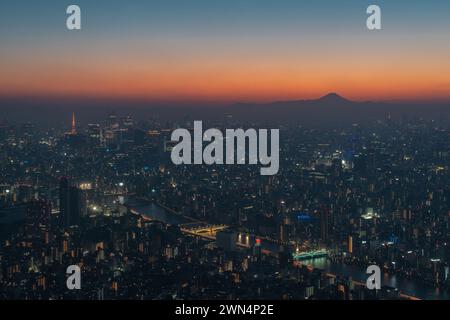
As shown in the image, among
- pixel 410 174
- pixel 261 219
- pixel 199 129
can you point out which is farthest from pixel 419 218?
pixel 199 129

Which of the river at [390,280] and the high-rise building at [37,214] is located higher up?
the high-rise building at [37,214]

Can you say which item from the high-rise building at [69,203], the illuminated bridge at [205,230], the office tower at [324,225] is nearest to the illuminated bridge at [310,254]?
the office tower at [324,225]

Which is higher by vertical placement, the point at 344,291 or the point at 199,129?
the point at 199,129

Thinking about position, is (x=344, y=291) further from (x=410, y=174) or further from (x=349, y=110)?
(x=410, y=174)

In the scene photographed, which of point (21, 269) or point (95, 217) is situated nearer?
point (21, 269)

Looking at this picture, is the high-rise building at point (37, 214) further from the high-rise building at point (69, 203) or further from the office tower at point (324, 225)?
the office tower at point (324, 225)

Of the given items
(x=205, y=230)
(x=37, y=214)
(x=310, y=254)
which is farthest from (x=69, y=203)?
(x=310, y=254)

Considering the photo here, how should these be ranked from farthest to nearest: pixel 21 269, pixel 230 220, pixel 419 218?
1. pixel 230 220
2. pixel 419 218
3. pixel 21 269
